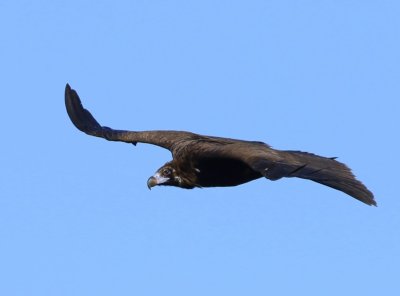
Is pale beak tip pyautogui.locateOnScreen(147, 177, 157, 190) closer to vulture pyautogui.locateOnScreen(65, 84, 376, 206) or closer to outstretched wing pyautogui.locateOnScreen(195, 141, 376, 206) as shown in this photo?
vulture pyautogui.locateOnScreen(65, 84, 376, 206)

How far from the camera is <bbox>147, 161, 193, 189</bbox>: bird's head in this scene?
→ 18250 mm

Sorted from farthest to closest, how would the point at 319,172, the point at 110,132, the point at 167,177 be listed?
1. the point at 110,132
2. the point at 167,177
3. the point at 319,172

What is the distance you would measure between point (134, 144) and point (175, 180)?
6.52 ft

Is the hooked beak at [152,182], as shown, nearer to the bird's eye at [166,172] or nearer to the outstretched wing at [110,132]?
the bird's eye at [166,172]

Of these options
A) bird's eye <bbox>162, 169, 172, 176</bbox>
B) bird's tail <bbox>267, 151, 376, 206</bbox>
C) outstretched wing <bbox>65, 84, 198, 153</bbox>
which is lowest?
bird's tail <bbox>267, 151, 376, 206</bbox>

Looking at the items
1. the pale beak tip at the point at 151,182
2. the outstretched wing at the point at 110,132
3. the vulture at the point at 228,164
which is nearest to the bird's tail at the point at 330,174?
the vulture at the point at 228,164

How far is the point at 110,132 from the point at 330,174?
6015 mm

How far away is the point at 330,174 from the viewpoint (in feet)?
50.7

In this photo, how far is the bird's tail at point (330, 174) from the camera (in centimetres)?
1470

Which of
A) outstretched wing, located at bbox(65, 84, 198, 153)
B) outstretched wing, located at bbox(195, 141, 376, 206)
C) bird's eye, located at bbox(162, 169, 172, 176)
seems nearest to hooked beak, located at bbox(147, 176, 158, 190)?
bird's eye, located at bbox(162, 169, 172, 176)

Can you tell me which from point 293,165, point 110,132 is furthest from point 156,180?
Result: point 293,165

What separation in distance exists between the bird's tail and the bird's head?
2.05 metres

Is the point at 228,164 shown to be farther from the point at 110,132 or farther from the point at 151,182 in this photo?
the point at 110,132

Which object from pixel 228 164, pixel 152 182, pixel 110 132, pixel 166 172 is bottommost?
pixel 228 164
